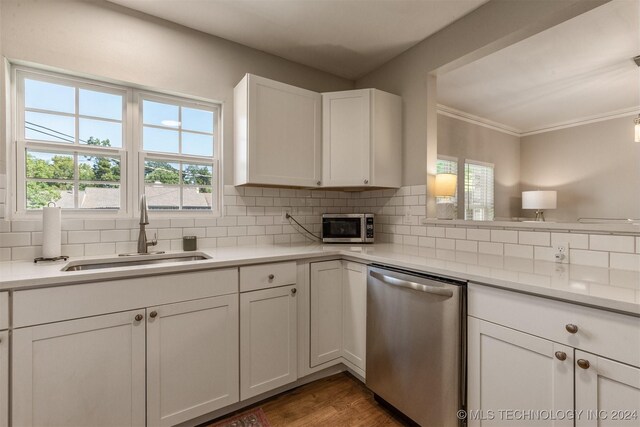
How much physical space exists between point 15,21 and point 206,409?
2365 millimetres

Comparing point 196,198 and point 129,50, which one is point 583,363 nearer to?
point 196,198

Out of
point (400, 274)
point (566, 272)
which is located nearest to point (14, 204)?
point (400, 274)

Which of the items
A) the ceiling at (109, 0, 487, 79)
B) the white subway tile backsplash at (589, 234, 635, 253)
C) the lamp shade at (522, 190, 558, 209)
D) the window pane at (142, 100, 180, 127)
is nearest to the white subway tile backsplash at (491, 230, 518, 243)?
the white subway tile backsplash at (589, 234, 635, 253)

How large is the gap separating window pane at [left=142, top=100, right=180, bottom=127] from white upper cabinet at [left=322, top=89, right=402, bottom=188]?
1135mm

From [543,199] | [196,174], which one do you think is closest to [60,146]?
[196,174]

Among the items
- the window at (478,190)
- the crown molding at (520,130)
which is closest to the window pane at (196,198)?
the crown molding at (520,130)

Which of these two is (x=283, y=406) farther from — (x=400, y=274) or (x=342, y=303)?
(x=400, y=274)

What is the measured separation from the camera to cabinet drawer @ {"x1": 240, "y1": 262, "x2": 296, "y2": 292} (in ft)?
5.47

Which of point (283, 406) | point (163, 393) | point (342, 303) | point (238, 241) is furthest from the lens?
point (238, 241)

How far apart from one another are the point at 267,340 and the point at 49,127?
184cm

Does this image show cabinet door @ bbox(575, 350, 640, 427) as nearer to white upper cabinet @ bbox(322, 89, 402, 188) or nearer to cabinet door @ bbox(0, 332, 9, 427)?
white upper cabinet @ bbox(322, 89, 402, 188)

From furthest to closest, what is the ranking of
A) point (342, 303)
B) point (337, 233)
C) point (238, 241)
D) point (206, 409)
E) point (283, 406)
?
1. point (337, 233)
2. point (238, 241)
3. point (342, 303)
4. point (283, 406)
5. point (206, 409)

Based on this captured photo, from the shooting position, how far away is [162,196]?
2.06 m

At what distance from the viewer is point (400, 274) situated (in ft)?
5.10
